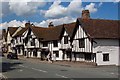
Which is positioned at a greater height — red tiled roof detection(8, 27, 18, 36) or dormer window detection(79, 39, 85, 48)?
red tiled roof detection(8, 27, 18, 36)

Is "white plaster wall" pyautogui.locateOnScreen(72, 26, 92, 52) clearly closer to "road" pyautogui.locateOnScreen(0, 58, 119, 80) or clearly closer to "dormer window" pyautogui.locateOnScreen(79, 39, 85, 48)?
"dormer window" pyautogui.locateOnScreen(79, 39, 85, 48)

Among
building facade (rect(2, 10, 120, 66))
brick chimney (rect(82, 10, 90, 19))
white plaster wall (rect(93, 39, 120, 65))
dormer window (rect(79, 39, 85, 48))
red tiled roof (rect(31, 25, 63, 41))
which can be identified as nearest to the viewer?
white plaster wall (rect(93, 39, 120, 65))

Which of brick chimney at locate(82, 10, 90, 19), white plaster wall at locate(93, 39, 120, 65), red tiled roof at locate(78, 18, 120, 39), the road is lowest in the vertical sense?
the road

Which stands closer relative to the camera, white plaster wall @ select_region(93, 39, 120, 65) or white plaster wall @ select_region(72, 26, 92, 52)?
white plaster wall @ select_region(93, 39, 120, 65)

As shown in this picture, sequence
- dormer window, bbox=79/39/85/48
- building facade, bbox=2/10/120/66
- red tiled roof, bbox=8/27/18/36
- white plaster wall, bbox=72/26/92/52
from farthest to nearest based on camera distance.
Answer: red tiled roof, bbox=8/27/18/36 → dormer window, bbox=79/39/85/48 → white plaster wall, bbox=72/26/92/52 → building facade, bbox=2/10/120/66

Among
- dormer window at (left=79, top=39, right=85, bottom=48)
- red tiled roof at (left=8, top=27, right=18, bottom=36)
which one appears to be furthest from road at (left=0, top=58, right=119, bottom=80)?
red tiled roof at (left=8, top=27, right=18, bottom=36)

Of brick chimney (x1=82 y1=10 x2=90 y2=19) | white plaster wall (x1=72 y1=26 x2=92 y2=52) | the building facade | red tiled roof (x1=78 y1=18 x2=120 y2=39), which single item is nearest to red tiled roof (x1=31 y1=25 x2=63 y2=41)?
the building facade

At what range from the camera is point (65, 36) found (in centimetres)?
4919

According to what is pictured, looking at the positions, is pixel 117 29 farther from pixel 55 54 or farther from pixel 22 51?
pixel 22 51

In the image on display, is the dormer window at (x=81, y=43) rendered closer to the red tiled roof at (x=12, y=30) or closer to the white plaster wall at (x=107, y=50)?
the white plaster wall at (x=107, y=50)

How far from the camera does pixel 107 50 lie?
137 feet

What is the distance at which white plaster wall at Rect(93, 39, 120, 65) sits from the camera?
40875 mm

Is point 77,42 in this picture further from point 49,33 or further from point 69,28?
point 49,33

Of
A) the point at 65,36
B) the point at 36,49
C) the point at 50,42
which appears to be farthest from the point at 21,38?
the point at 65,36
